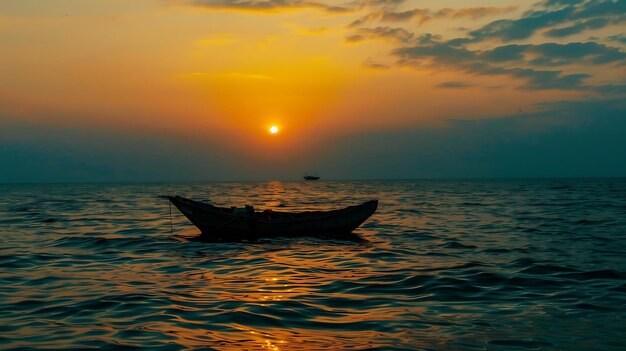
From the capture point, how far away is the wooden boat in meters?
27.4

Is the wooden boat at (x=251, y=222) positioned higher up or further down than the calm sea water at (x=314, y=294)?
higher up

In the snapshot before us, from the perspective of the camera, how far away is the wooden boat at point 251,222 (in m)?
27.4

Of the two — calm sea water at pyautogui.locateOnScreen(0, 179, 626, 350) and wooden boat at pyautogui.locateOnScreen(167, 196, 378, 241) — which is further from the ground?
wooden boat at pyautogui.locateOnScreen(167, 196, 378, 241)

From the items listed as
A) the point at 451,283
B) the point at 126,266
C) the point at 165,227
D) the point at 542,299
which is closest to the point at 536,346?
the point at 542,299

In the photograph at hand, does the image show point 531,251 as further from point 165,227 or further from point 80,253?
point 165,227

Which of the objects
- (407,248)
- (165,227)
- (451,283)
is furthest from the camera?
(165,227)

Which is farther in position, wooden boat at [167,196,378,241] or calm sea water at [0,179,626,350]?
wooden boat at [167,196,378,241]

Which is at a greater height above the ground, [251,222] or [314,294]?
[251,222]

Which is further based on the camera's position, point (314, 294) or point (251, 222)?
point (251, 222)

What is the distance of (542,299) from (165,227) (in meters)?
26.3

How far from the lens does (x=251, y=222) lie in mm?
27359

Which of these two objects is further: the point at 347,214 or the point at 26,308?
the point at 347,214

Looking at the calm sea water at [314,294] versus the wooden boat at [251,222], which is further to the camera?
the wooden boat at [251,222]

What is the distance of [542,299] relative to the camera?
13.5m
